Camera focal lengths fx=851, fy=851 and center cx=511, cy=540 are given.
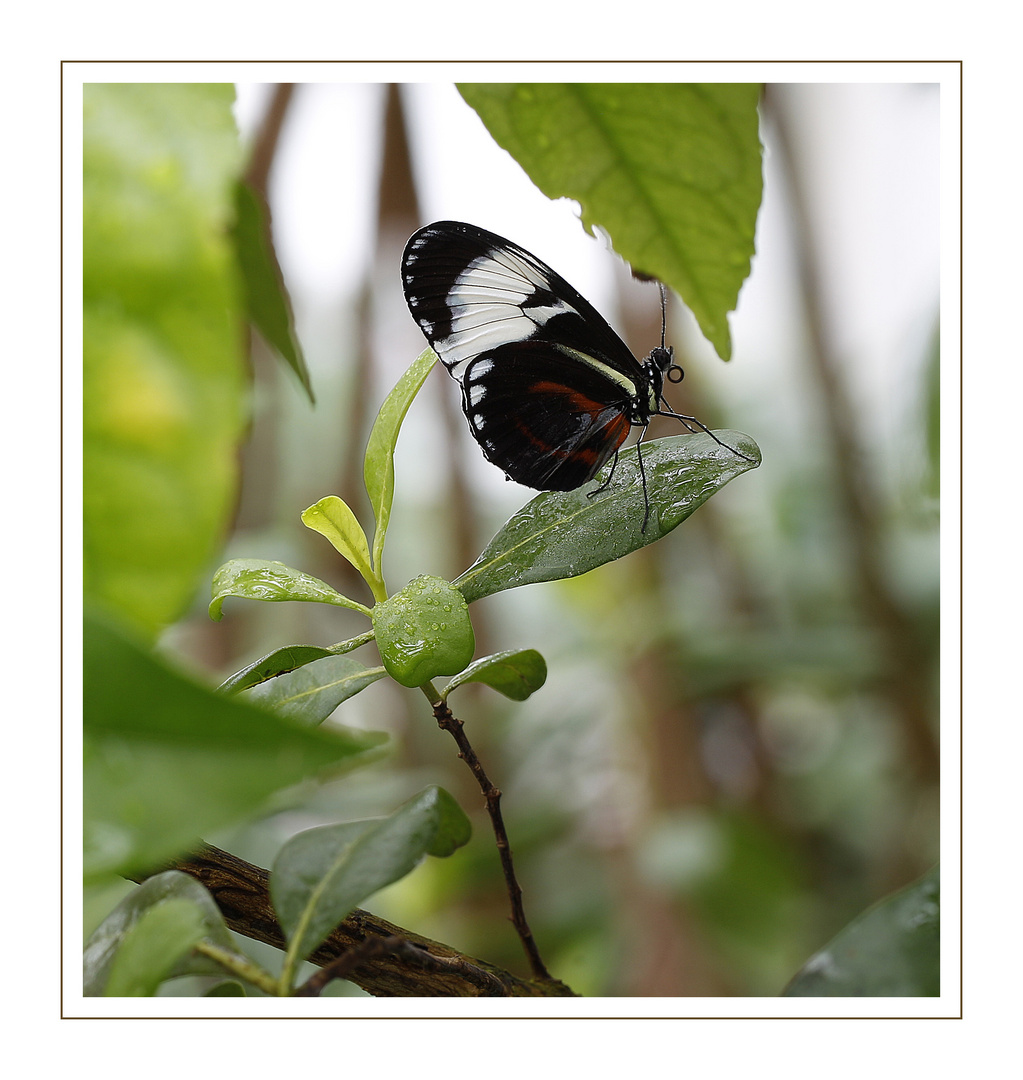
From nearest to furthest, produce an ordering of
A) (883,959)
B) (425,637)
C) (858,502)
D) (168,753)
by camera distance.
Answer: (168,753) → (425,637) → (883,959) → (858,502)

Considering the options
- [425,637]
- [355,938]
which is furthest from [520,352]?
[355,938]

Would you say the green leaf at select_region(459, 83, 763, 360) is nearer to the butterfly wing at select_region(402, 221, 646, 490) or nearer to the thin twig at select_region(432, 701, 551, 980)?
the butterfly wing at select_region(402, 221, 646, 490)

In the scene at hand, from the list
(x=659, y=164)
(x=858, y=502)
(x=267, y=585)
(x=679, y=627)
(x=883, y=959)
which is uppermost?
(x=659, y=164)

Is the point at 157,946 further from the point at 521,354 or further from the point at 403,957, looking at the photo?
the point at 521,354

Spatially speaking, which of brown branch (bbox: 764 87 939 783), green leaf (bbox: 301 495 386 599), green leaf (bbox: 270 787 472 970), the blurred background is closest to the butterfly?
green leaf (bbox: 301 495 386 599)

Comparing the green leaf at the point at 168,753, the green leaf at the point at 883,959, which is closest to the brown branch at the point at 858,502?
the green leaf at the point at 883,959

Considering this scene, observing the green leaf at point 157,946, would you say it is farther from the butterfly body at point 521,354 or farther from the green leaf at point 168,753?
the butterfly body at point 521,354
